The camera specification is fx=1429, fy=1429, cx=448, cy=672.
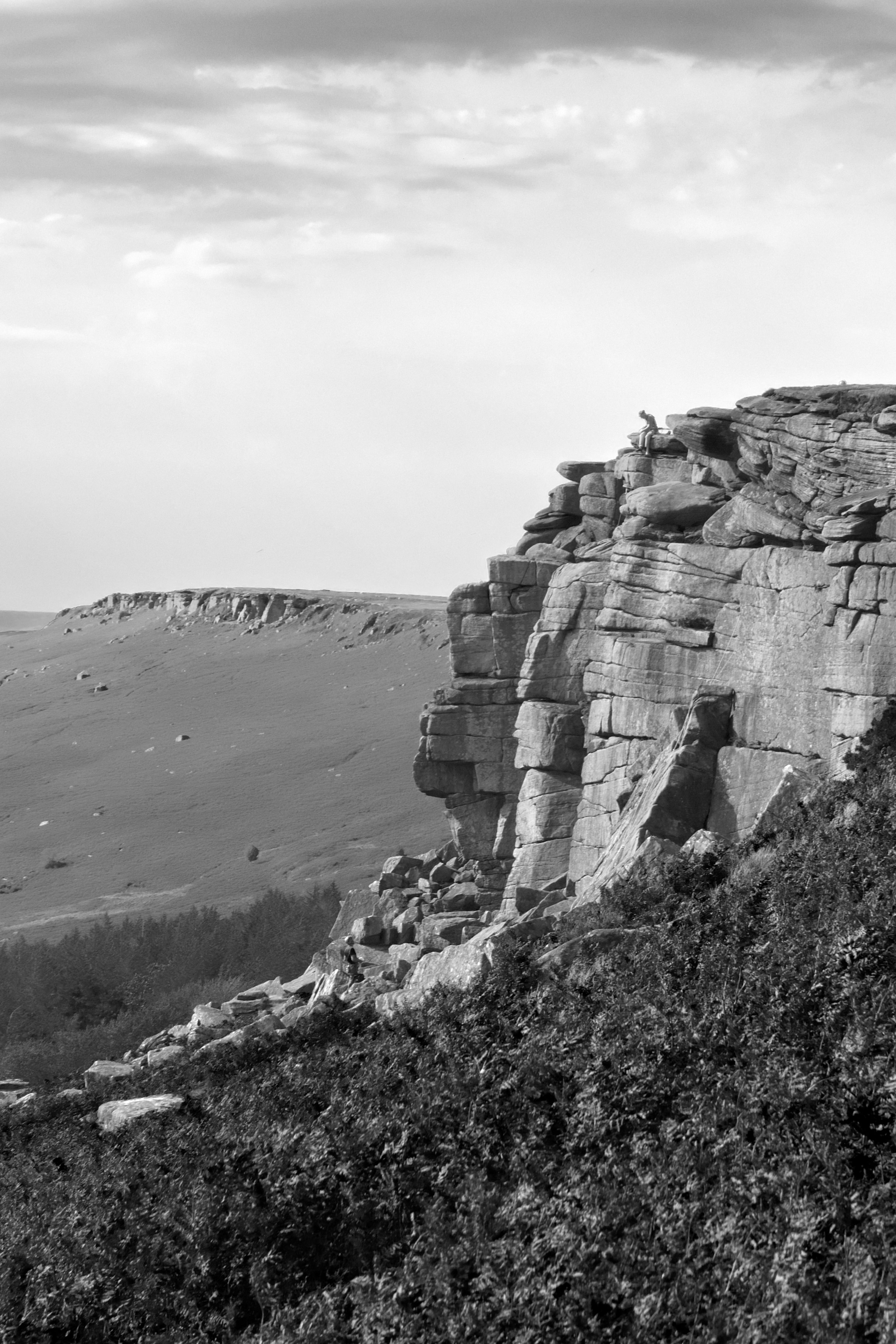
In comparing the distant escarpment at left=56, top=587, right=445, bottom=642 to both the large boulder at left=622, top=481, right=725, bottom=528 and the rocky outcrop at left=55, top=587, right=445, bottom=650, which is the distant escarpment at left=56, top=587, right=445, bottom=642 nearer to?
the rocky outcrop at left=55, top=587, right=445, bottom=650

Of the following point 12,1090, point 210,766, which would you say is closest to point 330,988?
point 12,1090

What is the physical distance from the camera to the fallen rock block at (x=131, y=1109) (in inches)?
830

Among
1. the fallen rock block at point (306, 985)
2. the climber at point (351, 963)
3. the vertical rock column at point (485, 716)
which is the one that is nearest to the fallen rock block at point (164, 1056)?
the climber at point (351, 963)

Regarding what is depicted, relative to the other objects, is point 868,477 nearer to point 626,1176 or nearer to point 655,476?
point 655,476

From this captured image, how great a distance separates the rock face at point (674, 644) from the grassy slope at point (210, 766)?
72.0 ft

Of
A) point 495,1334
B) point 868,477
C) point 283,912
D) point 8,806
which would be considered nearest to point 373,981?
point 868,477

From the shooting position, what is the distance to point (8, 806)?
95312mm

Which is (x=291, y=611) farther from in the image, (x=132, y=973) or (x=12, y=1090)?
(x=12, y=1090)

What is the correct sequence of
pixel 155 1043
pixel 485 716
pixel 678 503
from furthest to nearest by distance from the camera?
pixel 485 716 → pixel 678 503 → pixel 155 1043

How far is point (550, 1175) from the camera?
1302 cm

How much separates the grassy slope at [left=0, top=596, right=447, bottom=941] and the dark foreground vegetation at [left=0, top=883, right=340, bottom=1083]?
7.26 m

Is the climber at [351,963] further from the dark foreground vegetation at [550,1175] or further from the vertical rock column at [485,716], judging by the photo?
the dark foreground vegetation at [550,1175]

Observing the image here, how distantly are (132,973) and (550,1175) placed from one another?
135 ft

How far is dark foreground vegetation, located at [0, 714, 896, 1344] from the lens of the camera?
33.9 ft
